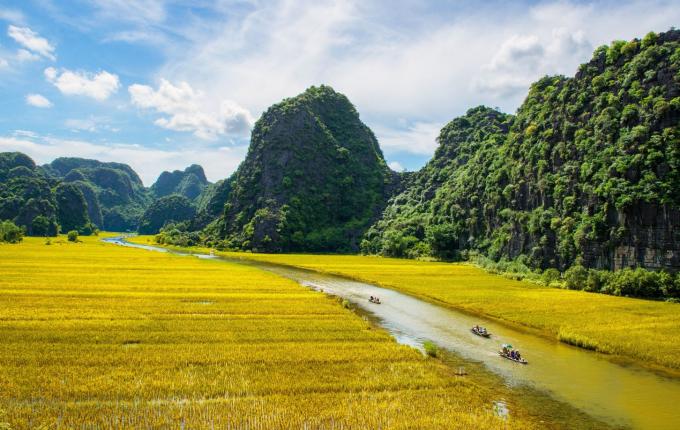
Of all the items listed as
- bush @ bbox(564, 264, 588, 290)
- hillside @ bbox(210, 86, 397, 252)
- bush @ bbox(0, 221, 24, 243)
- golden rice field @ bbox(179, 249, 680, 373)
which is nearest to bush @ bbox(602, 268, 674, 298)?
golden rice field @ bbox(179, 249, 680, 373)

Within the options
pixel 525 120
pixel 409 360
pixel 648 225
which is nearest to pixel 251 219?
pixel 525 120

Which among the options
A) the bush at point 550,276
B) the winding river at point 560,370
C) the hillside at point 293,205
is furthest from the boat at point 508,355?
the hillside at point 293,205

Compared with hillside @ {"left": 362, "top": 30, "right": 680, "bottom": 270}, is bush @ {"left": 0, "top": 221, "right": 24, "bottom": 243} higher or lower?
lower

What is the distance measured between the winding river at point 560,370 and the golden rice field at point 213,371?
4.09m

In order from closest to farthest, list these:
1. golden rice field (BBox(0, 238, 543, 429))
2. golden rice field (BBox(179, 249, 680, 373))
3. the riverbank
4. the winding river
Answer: golden rice field (BBox(0, 238, 543, 429)) → the winding river → the riverbank → golden rice field (BBox(179, 249, 680, 373))

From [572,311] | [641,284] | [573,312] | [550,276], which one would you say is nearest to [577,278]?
[550,276]

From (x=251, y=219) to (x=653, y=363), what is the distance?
158 m

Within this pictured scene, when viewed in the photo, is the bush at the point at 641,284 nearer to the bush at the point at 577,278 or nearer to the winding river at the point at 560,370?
the bush at the point at 577,278

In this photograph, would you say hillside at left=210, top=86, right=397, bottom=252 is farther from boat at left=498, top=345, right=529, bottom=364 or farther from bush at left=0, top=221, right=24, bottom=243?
boat at left=498, top=345, right=529, bottom=364

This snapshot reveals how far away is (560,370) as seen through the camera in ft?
96.8

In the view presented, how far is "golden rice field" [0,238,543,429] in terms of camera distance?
20078mm

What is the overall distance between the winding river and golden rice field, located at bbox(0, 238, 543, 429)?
13.4ft

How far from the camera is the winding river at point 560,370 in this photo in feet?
75.3

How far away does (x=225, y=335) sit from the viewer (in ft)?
109
